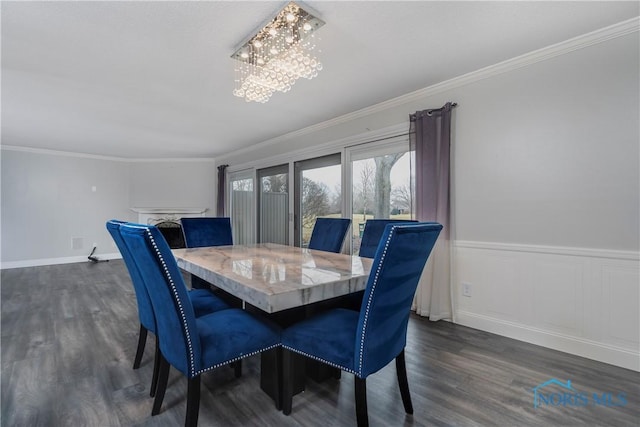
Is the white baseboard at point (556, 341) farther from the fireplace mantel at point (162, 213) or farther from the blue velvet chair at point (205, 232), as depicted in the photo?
the fireplace mantel at point (162, 213)

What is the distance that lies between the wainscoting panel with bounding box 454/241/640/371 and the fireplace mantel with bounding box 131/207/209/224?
6.05 metres

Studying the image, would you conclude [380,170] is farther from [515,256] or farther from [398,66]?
[515,256]

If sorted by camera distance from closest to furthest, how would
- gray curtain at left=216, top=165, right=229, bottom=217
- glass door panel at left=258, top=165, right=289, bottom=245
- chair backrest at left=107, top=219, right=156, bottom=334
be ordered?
chair backrest at left=107, top=219, right=156, bottom=334, glass door panel at left=258, top=165, right=289, bottom=245, gray curtain at left=216, top=165, right=229, bottom=217

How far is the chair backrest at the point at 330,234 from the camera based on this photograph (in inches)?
106

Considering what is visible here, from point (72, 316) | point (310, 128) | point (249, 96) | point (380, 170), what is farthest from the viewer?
point (310, 128)

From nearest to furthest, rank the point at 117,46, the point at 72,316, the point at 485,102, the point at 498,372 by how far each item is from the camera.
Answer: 1. the point at 498,372
2. the point at 117,46
3. the point at 485,102
4. the point at 72,316

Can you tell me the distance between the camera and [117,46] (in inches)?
87.1

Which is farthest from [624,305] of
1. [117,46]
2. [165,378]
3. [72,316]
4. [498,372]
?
[72,316]

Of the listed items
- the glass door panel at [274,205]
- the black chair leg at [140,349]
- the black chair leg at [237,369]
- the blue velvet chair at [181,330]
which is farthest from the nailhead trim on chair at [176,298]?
the glass door panel at [274,205]

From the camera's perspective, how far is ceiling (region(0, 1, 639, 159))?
1845 mm

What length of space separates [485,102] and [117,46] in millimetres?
3040

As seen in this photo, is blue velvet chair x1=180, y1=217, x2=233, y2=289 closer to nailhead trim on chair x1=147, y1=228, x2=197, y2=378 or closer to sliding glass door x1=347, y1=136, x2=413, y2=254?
sliding glass door x1=347, y1=136, x2=413, y2=254

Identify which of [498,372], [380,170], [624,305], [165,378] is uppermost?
[380,170]

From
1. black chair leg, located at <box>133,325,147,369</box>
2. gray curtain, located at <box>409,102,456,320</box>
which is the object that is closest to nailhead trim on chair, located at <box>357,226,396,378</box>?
black chair leg, located at <box>133,325,147,369</box>
